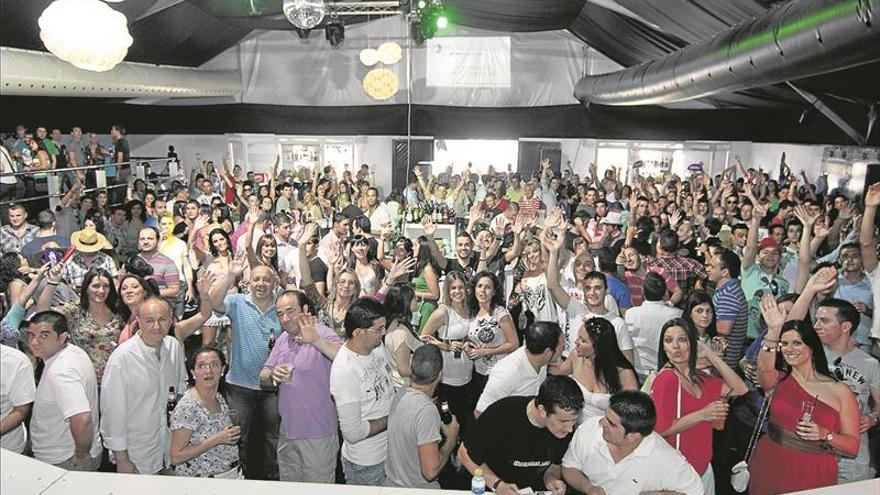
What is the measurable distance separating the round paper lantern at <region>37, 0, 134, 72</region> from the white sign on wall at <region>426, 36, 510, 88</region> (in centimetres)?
873

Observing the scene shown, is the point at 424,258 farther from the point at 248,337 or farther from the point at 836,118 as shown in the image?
the point at 836,118

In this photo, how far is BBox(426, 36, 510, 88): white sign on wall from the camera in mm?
10766

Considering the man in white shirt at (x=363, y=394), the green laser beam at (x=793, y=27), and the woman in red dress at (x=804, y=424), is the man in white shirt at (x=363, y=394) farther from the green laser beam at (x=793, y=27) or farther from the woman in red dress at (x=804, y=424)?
the green laser beam at (x=793, y=27)

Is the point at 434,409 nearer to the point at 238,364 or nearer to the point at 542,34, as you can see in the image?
the point at 238,364

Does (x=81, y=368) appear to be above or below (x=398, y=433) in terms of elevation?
above

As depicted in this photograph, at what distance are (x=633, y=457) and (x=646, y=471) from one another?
6 centimetres

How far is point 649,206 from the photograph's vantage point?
6.46 meters

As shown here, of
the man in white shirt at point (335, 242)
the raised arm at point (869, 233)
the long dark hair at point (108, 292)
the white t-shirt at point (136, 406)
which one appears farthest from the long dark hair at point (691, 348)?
the man in white shirt at point (335, 242)


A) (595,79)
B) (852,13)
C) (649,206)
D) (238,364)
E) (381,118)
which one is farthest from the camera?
(381,118)

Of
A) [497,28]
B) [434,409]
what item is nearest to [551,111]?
[497,28]

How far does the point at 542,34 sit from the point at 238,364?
958cm

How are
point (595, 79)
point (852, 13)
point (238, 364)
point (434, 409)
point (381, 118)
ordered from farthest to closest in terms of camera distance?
point (381, 118) < point (595, 79) < point (238, 364) < point (852, 13) < point (434, 409)

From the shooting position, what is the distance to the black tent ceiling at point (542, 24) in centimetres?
429

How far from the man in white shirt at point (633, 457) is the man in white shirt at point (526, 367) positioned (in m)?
0.51
